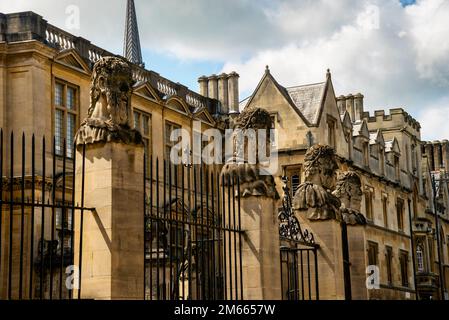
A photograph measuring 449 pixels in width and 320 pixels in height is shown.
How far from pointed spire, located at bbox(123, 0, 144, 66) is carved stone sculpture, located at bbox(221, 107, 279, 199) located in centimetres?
7632

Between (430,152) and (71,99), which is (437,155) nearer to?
(430,152)

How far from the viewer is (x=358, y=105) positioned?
49.9 metres

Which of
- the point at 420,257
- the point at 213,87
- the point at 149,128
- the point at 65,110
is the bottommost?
the point at 420,257

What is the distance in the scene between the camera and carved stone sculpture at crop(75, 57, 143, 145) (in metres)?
8.35

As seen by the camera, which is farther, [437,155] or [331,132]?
[437,155]

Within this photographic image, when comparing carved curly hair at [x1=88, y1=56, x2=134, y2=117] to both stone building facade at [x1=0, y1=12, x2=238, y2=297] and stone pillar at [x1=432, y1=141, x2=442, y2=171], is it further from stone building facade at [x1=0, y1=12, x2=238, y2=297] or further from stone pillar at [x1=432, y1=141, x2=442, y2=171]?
stone pillar at [x1=432, y1=141, x2=442, y2=171]

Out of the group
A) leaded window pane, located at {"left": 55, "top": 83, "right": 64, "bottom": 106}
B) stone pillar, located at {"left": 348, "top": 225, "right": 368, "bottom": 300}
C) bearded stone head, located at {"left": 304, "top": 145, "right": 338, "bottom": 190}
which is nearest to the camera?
bearded stone head, located at {"left": 304, "top": 145, "right": 338, "bottom": 190}

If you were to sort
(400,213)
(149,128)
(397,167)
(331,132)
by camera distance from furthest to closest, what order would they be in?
(397,167)
(400,213)
(331,132)
(149,128)

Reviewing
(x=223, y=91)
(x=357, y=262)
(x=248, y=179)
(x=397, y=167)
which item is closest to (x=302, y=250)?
(x=357, y=262)

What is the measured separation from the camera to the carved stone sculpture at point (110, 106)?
27.4ft

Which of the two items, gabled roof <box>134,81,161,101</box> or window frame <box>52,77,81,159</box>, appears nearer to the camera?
window frame <box>52,77,81,159</box>

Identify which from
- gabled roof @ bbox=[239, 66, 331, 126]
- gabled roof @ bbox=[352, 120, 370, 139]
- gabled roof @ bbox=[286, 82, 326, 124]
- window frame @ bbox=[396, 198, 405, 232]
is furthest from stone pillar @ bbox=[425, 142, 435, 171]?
gabled roof @ bbox=[286, 82, 326, 124]

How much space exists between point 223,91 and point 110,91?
1085 inches
